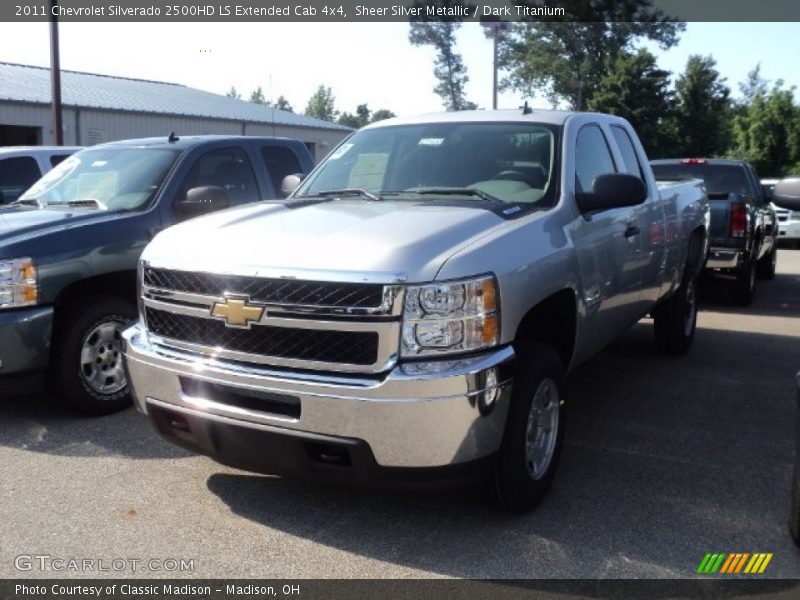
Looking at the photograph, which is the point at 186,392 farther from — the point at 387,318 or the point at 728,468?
the point at 728,468

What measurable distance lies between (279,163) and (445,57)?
55152mm

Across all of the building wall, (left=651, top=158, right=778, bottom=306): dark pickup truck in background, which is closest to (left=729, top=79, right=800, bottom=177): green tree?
the building wall

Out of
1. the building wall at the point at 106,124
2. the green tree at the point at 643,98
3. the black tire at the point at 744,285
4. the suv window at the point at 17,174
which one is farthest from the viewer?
the green tree at the point at 643,98

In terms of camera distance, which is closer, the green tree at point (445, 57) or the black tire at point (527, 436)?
the black tire at point (527, 436)

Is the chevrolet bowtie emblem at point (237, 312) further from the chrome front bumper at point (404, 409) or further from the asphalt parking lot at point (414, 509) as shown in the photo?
the asphalt parking lot at point (414, 509)

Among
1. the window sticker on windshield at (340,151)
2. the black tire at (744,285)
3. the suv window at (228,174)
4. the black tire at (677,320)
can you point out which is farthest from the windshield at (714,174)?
the window sticker on windshield at (340,151)

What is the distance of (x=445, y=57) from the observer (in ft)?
196

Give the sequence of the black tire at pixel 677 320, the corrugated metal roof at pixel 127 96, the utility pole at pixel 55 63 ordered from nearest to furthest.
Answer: the black tire at pixel 677 320 → the utility pole at pixel 55 63 → the corrugated metal roof at pixel 127 96

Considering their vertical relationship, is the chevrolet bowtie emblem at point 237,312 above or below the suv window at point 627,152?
below

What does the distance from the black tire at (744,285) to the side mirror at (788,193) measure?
6610 mm

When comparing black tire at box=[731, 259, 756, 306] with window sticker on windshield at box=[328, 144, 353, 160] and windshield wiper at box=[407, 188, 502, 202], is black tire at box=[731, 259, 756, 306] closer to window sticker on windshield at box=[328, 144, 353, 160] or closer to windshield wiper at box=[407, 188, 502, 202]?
window sticker on windshield at box=[328, 144, 353, 160]

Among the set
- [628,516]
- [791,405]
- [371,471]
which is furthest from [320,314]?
[791,405]

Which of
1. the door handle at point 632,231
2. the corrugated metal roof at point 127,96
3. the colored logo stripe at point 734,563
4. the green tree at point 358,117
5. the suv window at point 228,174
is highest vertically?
the green tree at point 358,117

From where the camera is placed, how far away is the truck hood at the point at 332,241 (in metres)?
3.34
